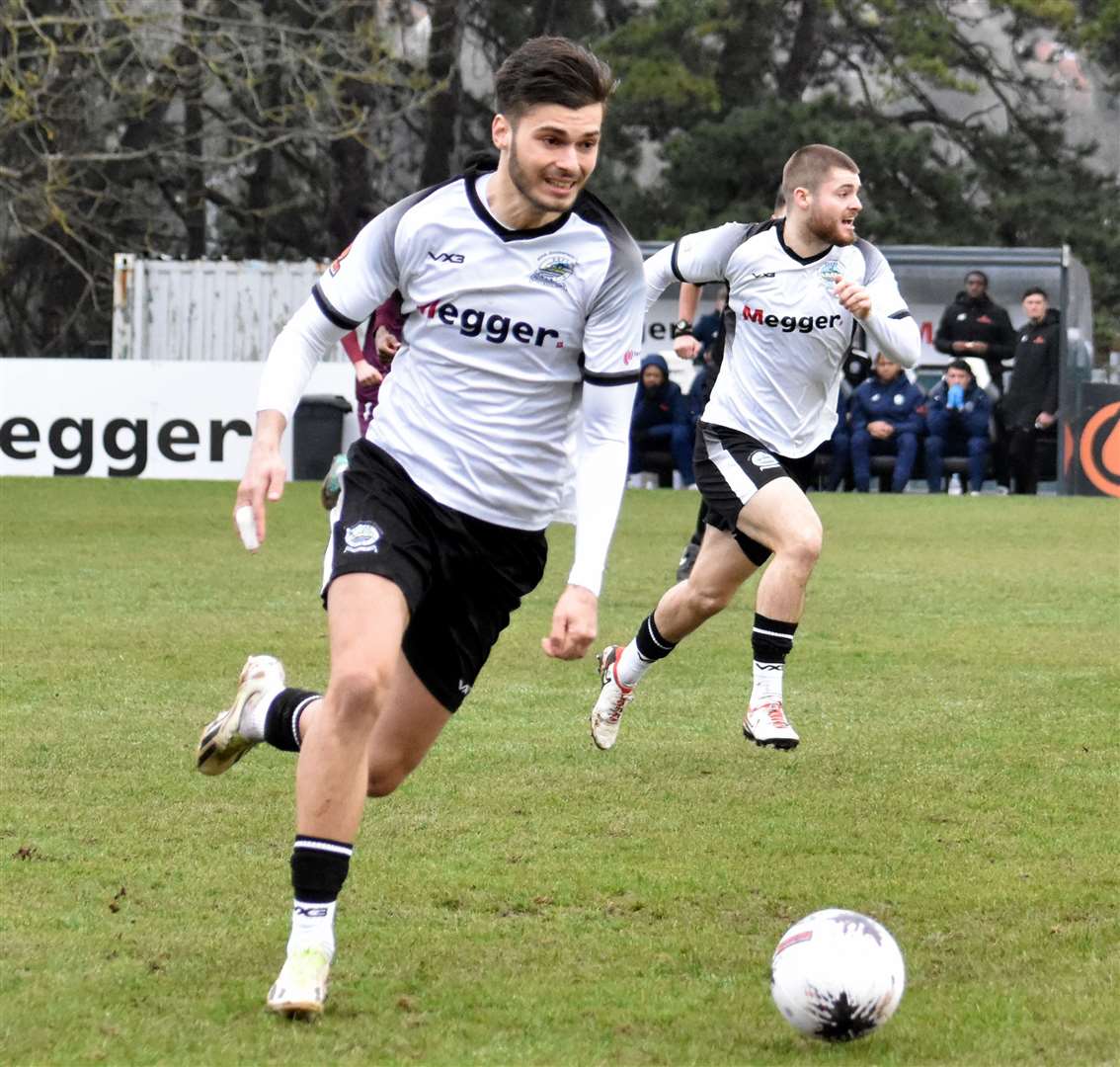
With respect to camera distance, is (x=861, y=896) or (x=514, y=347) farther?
(x=861, y=896)

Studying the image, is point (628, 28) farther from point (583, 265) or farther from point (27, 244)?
point (583, 265)

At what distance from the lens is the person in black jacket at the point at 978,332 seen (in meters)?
24.1

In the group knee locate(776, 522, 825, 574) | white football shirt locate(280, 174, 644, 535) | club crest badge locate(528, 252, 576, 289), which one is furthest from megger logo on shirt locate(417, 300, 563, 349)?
knee locate(776, 522, 825, 574)

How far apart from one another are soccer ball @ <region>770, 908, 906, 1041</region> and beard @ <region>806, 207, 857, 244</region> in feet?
14.6

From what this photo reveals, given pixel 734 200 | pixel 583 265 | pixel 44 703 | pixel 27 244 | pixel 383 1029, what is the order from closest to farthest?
1. pixel 383 1029
2. pixel 583 265
3. pixel 44 703
4. pixel 27 244
5. pixel 734 200

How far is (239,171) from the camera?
35.8m

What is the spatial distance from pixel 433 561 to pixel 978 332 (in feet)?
64.8

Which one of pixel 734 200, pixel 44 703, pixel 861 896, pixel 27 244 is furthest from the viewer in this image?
pixel 734 200

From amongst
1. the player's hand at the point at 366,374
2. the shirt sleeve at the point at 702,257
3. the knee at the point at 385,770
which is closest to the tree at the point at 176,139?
the player's hand at the point at 366,374

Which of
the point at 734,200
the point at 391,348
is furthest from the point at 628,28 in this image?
the point at 391,348

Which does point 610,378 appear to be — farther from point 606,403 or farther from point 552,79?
point 552,79

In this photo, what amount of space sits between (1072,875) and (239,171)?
31.4m

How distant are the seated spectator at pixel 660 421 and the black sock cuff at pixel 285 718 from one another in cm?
1733

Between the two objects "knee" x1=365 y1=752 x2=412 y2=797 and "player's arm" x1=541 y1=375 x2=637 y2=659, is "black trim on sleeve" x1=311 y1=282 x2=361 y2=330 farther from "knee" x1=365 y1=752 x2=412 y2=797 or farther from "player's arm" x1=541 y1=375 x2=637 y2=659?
"knee" x1=365 y1=752 x2=412 y2=797
